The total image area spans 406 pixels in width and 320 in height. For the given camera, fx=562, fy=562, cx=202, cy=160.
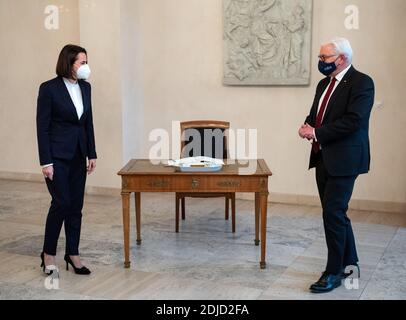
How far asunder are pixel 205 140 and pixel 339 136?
5.99 feet

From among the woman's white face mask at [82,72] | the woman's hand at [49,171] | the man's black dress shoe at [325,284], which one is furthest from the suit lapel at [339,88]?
the woman's hand at [49,171]

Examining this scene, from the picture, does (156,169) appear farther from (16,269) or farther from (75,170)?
(16,269)

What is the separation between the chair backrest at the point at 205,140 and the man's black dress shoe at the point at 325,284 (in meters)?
1.70

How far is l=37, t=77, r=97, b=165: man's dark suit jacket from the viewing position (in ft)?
12.2

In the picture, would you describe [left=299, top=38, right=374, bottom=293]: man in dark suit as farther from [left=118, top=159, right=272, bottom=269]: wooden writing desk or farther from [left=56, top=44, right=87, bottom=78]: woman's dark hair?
[left=56, top=44, right=87, bottom=78]: woman's dark hair

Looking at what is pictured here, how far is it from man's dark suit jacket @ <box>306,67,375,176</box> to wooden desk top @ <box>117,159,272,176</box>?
535 mm

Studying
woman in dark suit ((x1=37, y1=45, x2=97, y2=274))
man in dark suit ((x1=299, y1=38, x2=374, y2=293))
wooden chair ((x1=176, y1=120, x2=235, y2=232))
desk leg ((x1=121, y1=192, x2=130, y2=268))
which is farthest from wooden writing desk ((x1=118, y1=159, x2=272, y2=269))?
wooden chair ((x1=176, y1=120, x2=235, y2=232))

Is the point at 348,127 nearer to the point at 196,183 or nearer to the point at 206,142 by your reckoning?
the point at 196,183

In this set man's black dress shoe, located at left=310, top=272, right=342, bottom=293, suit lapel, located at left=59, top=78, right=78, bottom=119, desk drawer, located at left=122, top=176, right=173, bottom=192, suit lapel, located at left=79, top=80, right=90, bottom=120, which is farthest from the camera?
desk drawer, located at left=122, top=176, right=173, bottom=192

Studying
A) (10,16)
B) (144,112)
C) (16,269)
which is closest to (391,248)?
(16,269)

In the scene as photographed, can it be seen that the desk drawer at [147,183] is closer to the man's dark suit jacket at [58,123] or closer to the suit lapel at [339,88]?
the man's dark suit jacket at [58,123]

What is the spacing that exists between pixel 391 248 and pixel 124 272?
7.19ft

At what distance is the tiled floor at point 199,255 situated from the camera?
371 cm

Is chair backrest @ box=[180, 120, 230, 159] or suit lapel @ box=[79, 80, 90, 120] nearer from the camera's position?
suit lapel @ box=[79, 80, 90, 120]
